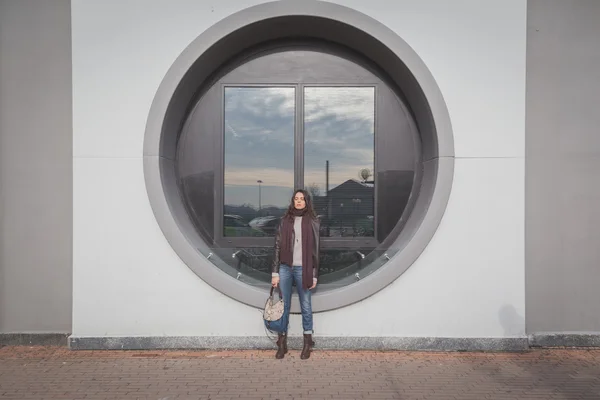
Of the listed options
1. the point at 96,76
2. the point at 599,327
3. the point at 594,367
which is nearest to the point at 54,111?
the point at 96,76

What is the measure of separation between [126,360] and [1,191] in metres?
2.75

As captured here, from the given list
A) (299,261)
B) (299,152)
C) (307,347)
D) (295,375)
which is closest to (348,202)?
(299,152)

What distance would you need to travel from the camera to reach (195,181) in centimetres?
607

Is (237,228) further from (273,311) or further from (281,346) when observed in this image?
(281,346)

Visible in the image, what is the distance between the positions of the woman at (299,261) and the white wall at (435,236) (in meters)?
0.31

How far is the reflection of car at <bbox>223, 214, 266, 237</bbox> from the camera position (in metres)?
6.11

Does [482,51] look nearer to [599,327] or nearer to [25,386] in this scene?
[599,327]

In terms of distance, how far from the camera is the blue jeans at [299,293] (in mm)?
5117

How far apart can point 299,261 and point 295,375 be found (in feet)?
4.20

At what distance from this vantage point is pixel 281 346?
16.8 ft

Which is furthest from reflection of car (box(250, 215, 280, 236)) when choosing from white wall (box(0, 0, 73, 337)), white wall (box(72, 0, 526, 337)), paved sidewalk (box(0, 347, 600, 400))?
white wall (box(0, 0, 73, 337))

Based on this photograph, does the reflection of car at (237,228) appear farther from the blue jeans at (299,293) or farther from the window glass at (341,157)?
the blue jeans at (299,293)

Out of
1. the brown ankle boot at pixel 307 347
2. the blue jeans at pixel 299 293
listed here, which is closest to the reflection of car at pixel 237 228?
the blue jeans at pixel 299 293

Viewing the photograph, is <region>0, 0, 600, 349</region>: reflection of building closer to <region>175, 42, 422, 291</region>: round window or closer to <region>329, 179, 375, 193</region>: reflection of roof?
<region>175, 42, 422, 291</region>: round window
